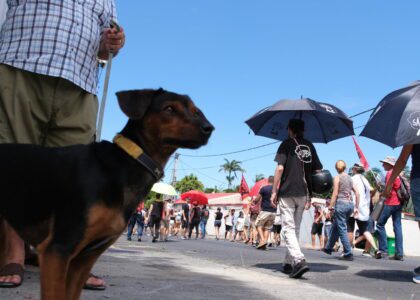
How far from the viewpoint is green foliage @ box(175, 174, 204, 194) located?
3922 inches

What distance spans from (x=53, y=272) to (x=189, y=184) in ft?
321

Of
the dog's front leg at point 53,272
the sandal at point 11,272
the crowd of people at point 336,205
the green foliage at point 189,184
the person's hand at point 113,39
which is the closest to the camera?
the dog's front leg at point 53,272

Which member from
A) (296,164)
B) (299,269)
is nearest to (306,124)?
(296,164)

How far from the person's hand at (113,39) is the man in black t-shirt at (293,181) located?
147 inches

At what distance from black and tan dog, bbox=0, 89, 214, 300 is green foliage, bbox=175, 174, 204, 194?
96.3 metres

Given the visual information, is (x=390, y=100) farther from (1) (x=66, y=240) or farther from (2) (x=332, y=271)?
(1) (x=66, y=240)

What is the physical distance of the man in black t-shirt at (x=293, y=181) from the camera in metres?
6.72

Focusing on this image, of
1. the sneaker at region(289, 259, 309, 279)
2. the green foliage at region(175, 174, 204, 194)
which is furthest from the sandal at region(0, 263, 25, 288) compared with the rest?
the green foliage at region(175, 174, 204, 194)

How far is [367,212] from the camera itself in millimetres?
11836

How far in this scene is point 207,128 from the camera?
2746 millimetres

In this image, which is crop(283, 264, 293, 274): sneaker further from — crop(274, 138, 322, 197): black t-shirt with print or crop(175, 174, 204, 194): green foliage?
crop(175, 174, 204, 194): green foliage

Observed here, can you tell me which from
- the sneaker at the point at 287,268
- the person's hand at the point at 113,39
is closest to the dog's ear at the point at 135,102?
the person's hand at the point at 113,39

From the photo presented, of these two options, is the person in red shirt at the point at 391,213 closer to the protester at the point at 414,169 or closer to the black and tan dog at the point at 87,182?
the protester at the point at 414,169

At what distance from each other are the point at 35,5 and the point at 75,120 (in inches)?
35.3
